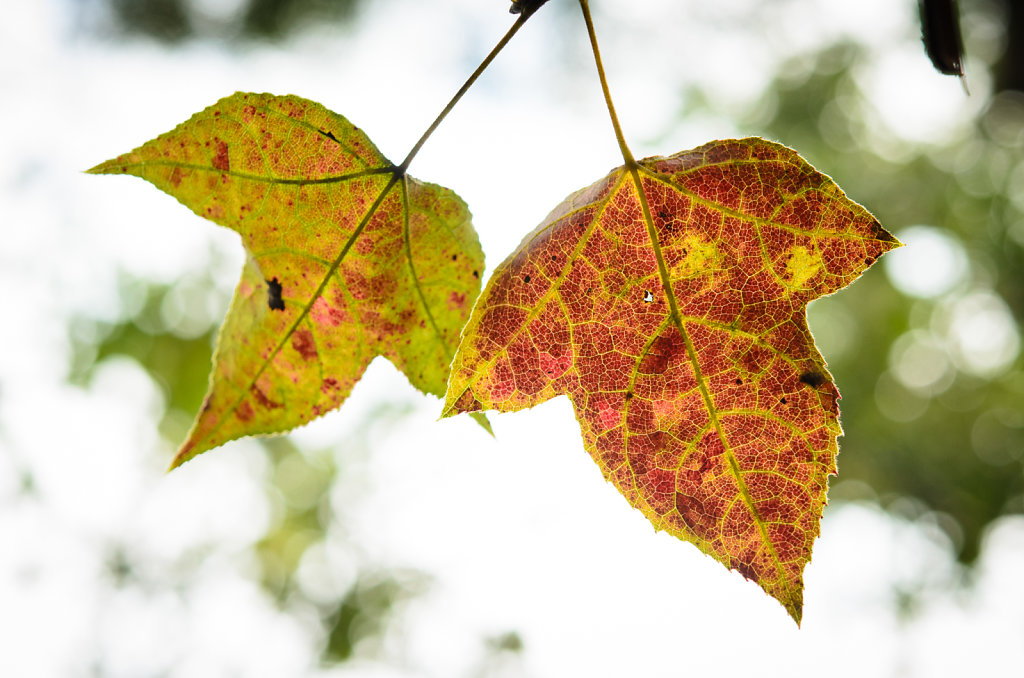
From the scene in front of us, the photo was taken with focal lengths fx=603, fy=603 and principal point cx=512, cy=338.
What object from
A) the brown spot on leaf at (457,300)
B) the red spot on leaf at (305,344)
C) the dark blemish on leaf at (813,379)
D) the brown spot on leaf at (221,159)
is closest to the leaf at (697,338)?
the dark blemish on leaf at (813,379)

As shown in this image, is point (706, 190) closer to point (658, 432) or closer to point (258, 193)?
point (658, 432)

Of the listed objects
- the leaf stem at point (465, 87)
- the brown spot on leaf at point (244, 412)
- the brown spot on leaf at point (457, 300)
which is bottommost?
the brown spot on leaf at point (244, 412)

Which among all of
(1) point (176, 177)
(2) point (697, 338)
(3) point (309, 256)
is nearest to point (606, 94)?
(2) point (697, 338)

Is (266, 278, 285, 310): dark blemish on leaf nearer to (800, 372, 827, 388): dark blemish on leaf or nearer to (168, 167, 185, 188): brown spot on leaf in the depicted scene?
(168, 167, 185, 188): brown spot on leaf

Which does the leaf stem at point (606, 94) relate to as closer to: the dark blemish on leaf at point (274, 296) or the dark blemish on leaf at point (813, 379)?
the dark blemish on leaf at point (813, 379)

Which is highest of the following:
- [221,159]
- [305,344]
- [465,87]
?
[465,87]

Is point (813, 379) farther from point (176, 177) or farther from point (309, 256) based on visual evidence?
point (176, 177)

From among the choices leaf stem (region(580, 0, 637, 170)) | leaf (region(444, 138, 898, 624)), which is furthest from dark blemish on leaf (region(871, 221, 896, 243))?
leaf stem (region(580, 0, 637, 170))
